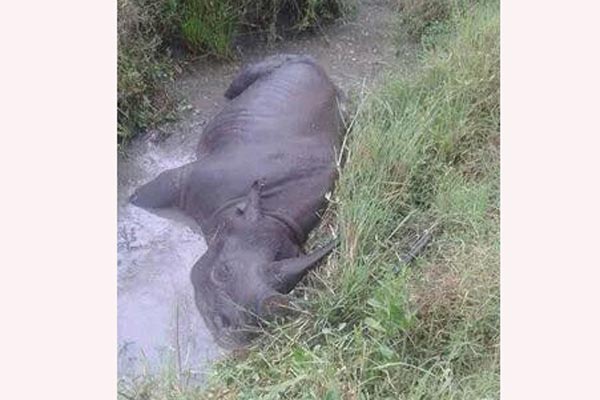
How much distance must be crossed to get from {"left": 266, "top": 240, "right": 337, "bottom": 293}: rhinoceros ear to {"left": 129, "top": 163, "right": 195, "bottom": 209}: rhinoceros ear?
0.79m

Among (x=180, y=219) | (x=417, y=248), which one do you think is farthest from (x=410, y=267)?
(x=180, y=219)

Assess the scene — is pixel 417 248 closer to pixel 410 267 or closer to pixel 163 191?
pixel 410 267

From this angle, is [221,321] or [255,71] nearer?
[221,321]

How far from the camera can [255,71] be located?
15.7 ft

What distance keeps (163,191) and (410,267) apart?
1262 millimetres

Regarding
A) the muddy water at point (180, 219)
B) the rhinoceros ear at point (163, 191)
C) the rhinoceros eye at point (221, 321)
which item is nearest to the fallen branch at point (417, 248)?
the rhinoceros eye at point (221, 321)

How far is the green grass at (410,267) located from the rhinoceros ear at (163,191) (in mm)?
706

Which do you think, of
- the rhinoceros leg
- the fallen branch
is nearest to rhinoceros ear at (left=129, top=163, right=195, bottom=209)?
the rhinoceros leg

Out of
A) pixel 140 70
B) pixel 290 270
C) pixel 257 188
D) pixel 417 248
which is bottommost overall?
pixel 417 248

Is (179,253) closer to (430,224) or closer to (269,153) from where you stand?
(269,153)

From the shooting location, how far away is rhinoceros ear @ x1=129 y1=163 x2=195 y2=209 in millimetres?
4230

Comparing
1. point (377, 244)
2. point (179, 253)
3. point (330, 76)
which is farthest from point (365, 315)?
point (330, 76)

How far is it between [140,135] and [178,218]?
0.59 metres

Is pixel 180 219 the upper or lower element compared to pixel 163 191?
lower
